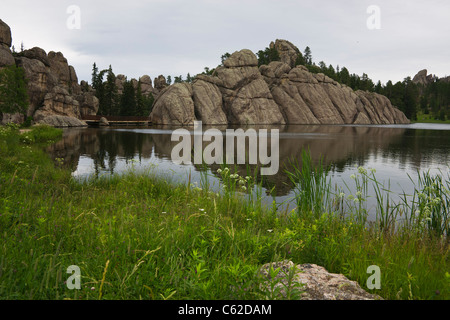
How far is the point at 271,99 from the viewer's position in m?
92.7

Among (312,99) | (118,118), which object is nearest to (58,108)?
(118,118)

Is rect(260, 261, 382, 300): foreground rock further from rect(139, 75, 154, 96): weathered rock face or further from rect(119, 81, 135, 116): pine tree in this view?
rect(139, 75, 154, 96): weathered rock face

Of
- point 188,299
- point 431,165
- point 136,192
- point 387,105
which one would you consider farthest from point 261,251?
point 387,105

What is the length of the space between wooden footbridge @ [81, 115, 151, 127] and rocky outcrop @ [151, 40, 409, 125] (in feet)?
10.7

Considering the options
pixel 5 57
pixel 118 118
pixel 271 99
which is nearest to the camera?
pixel 5 57

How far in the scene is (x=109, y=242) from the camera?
12.8 ft

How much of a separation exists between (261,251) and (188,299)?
1444 mm

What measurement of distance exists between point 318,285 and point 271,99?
92472 mm

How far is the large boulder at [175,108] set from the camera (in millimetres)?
76000

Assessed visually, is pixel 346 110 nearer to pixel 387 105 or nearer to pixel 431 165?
pixel 387 105

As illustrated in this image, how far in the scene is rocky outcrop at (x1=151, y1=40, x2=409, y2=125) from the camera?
83.5 m

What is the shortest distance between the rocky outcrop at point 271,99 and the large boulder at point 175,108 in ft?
0.84

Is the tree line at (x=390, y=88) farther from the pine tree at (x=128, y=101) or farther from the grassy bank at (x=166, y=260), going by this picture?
the grassy bank at (x=166, y=260)

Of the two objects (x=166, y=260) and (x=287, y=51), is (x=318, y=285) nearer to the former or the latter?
(x=166, y=260)
